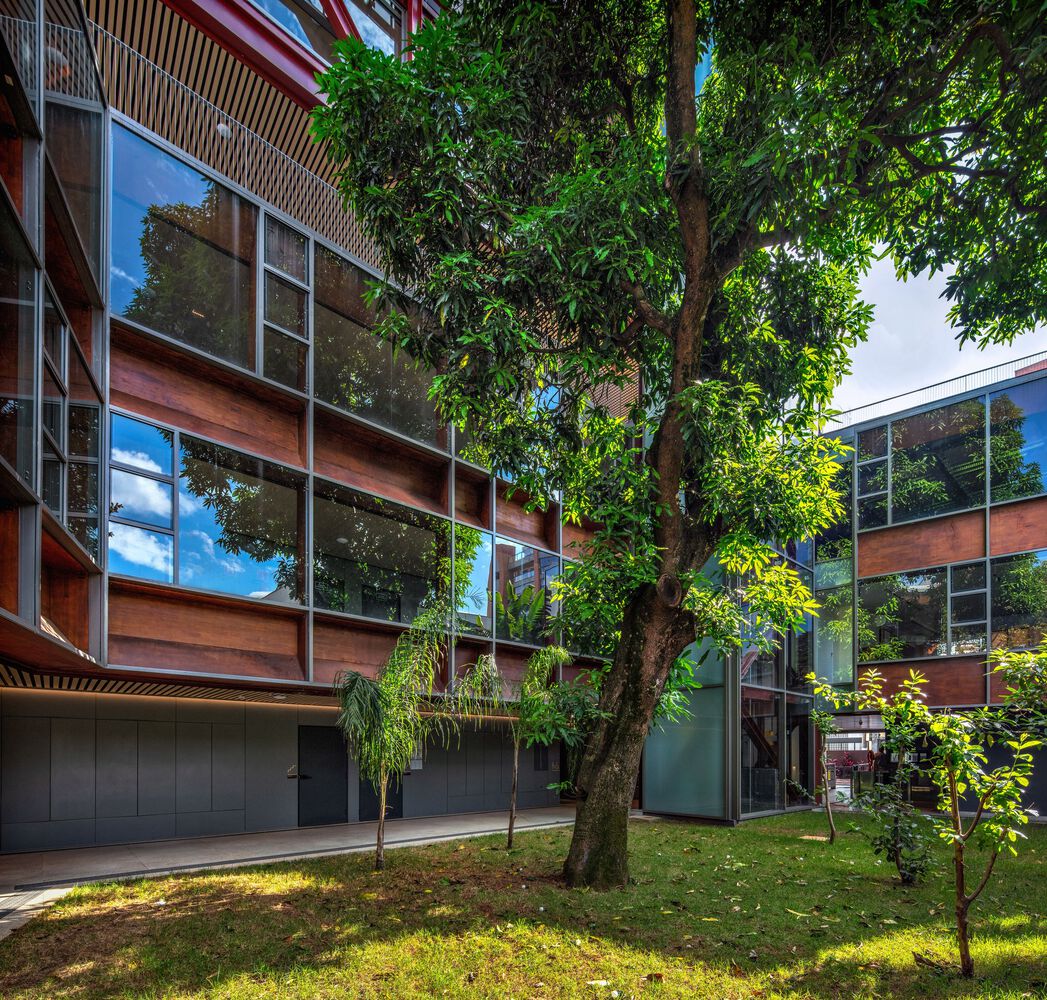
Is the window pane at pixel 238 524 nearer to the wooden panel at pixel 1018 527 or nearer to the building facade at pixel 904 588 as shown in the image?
the building facade at pixel 904 588

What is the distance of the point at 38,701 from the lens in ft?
36.2

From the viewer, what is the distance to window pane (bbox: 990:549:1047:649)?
17.3 meters

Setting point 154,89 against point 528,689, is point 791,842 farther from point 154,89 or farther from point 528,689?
point 154,89

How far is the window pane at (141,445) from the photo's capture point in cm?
934

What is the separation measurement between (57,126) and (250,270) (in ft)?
11.0

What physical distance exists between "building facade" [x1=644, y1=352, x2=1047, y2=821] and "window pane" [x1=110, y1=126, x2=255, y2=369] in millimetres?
11101

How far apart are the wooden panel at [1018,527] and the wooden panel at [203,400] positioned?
50.8ft

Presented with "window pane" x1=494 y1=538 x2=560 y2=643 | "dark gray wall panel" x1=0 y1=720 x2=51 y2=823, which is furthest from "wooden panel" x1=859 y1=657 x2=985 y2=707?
"dark gray wall panel" x1=0 y1=720 x2=51 y2=823

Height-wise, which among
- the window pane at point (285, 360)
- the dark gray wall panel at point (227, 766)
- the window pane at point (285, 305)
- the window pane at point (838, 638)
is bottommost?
the dark gray wall panel at point (227, 766)

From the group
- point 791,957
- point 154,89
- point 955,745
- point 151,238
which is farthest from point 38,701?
point 955,745

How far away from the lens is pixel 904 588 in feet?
65.1

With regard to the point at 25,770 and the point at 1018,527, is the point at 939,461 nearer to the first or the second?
the point at 1018,527

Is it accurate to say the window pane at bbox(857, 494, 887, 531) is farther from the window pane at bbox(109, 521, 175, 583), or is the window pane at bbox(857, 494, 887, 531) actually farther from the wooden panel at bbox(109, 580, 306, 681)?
the window pane at bbox(109, 521, 175, 583)

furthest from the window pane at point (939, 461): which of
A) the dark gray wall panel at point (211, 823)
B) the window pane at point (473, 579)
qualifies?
the dark gray wall panel at point (211, 823)
